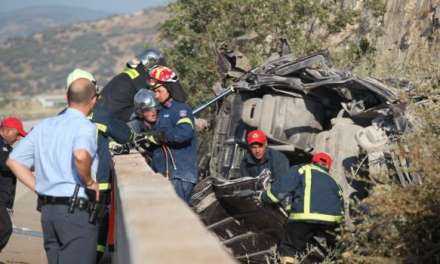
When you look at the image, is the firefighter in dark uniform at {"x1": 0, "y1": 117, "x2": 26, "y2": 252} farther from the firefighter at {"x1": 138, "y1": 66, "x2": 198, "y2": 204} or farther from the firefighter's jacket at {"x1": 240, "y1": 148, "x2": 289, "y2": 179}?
the firefighter's jacket at {"x1": 240, "y1": 148, "x2": 289, "y2": 179}

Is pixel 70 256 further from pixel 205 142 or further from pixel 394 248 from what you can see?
pixel 205 142

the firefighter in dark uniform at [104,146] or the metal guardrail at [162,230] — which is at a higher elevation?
the metal guardrail at [162,230]

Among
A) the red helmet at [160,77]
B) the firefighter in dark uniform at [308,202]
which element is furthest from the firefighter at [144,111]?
the firefighter in dark uniform at [308,202]

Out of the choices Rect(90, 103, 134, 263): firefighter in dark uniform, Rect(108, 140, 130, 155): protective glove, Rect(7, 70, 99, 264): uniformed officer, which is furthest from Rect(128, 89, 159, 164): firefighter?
Rect(7, 70, 99, 264): uniformed officer

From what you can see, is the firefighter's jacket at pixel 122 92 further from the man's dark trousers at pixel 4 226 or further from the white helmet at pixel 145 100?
the man's dark trousers at pixel 4 226

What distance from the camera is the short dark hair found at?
19.5 ft

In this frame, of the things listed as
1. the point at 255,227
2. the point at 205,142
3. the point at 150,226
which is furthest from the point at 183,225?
the point at 205,142

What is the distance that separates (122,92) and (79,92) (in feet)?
14.1

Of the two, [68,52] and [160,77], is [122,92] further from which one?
[68,52]

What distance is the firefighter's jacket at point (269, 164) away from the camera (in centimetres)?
955

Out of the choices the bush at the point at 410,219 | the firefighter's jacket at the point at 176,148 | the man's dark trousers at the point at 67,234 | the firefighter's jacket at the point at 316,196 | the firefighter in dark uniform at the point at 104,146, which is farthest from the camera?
the firefighter's jacket at the point at 176,148

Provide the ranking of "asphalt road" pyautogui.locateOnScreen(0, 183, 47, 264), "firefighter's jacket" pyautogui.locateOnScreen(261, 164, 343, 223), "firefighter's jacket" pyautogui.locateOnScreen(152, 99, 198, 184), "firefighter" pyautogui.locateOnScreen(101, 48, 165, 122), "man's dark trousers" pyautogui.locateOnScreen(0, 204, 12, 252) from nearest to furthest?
"firefighter's jacket" pyautogui.locateOnScreen(261, 164, 343, 223) < "firefighter's jacket" pyautogui.locateOnScreen(152, 99, 198, 184) < "man's dark trousers" pyautogui.locateOnScreen(0, 204, 12, 252) < "firefighter" pyautogui.locateOnScreen(101, 48, 165, 122) < "asphalt road" pyautogui.locateOnScreen(0, 183, 47, 264)

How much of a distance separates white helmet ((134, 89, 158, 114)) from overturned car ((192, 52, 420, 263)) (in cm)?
125

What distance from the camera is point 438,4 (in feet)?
52.7
